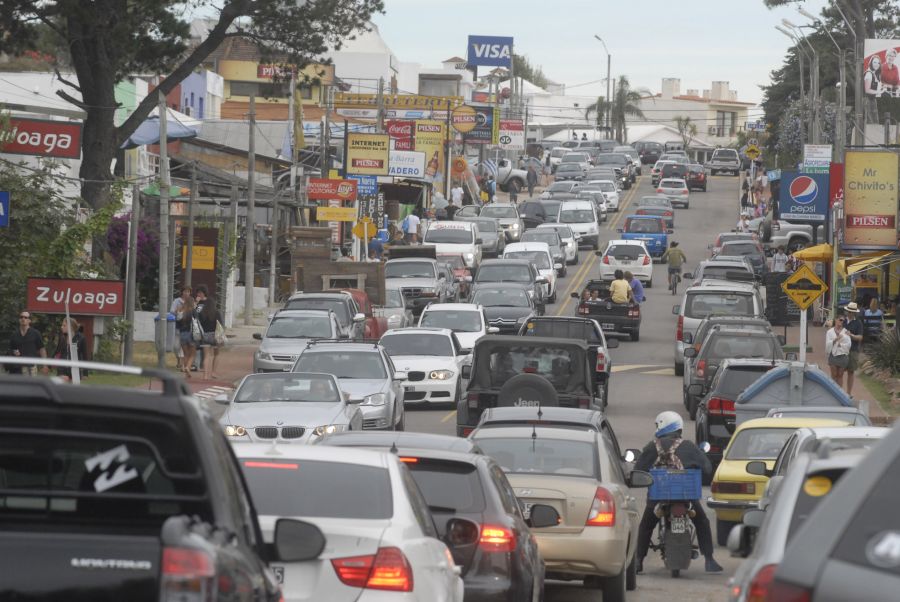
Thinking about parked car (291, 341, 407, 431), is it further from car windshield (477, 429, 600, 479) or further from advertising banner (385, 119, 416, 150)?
advertising banner (385, 119, 416, 150)

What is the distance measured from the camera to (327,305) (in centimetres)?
3512

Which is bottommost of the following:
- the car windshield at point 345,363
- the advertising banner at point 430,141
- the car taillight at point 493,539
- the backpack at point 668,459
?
the car windshield at point 345,363

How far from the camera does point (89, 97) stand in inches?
1548

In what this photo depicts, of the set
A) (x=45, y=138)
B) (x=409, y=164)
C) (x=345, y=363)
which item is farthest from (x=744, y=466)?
(x=409, y=164)

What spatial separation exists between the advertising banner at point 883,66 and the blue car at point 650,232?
980 centimetres

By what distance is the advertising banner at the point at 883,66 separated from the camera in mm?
62531

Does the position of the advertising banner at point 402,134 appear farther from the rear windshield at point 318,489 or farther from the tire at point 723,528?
the rear windshield at point 318,489

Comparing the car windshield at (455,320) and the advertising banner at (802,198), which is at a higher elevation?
the advertising banner at (802,198)

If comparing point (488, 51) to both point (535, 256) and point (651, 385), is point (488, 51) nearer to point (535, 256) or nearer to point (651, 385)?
point (535, 256)

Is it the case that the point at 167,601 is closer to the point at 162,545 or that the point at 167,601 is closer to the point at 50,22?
the point at 162,545

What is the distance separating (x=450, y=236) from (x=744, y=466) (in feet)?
123

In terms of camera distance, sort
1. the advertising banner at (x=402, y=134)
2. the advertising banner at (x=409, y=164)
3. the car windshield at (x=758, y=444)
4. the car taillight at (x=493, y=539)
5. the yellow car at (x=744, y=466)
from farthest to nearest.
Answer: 1. the advertising banner at (x=402, y=134)
2. the advertising banner at (x=409, y=164)
3. the car windshield at (x=758, y=444)
4. the yellow car at (x=744, y=466)
5. the car taillight at (x=493, y=539)

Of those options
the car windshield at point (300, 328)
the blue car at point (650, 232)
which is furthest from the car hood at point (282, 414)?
the blue car at point (650, 232)

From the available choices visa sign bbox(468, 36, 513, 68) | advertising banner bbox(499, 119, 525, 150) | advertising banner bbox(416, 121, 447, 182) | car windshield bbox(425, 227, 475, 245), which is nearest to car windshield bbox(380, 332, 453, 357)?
car windshield bbox(425, 227, 475, 245)
